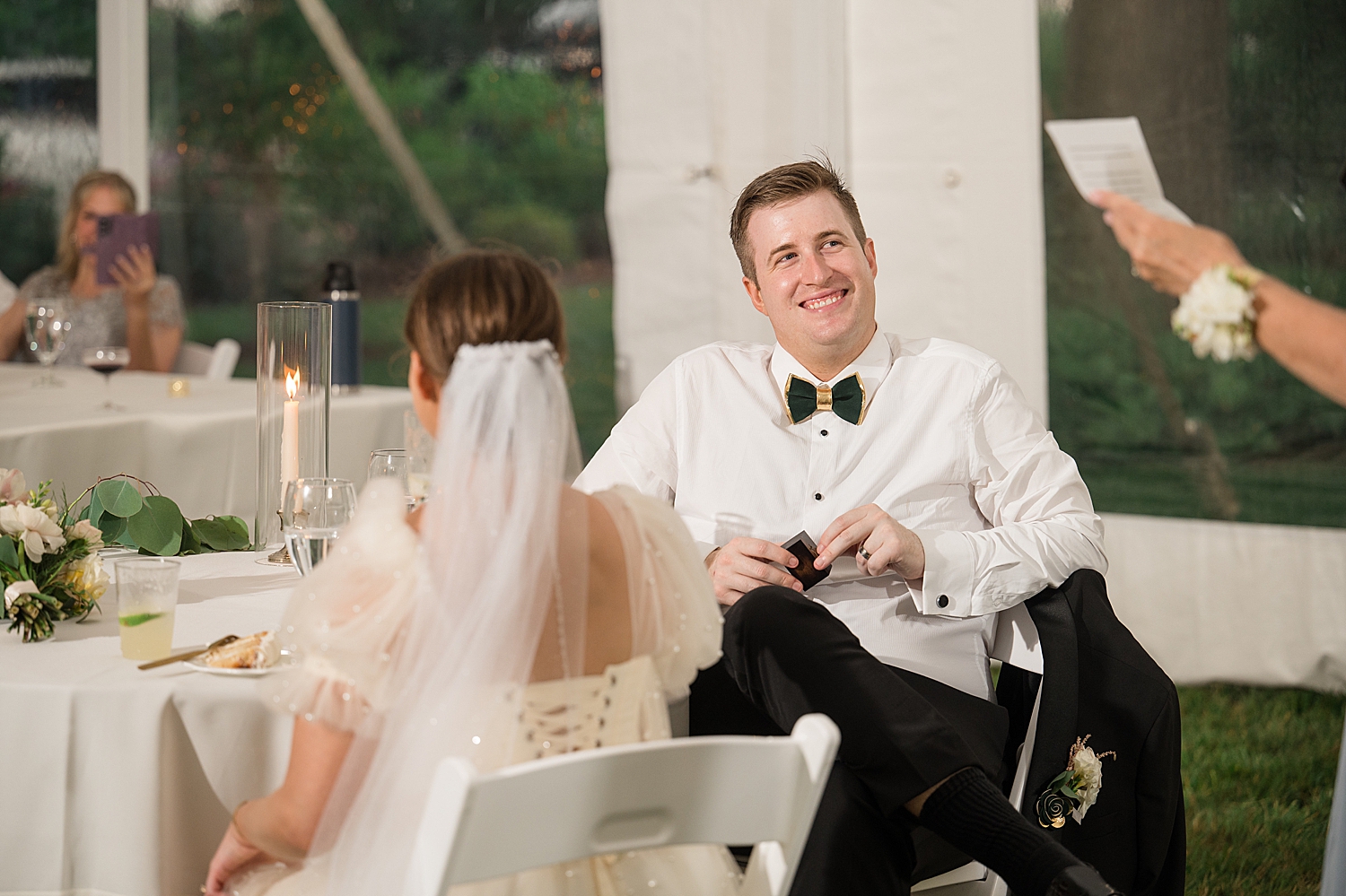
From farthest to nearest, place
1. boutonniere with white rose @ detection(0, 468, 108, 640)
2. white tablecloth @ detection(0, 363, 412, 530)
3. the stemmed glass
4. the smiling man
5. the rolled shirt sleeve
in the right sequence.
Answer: white tablecloth @ detection(0, 363, 412, 530) → the rolled shirt sleeve → the stemmed glass → the smiling man → boutonniere with white rose @ detection(0, 468, 108, 640)

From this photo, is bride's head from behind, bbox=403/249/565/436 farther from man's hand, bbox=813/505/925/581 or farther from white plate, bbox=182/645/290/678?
man's hand, bbox=813/505/925/581

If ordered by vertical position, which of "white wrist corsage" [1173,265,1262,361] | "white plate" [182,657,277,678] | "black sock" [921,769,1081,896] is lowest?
"black sock" [921,769,1081,896]

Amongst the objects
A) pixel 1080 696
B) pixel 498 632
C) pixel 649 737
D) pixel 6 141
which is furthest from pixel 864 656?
pixel 6 141

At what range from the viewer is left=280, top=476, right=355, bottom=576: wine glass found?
1777mm

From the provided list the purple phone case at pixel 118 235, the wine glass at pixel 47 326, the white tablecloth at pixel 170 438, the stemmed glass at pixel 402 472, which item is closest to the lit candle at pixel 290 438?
the stemmed glass at pixel 402 472

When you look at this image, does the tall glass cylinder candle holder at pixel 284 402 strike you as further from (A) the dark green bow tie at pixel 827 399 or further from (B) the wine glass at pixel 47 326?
(B) the wine glass at pixel 47 326

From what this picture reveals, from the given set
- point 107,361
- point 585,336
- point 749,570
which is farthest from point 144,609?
point 585,336

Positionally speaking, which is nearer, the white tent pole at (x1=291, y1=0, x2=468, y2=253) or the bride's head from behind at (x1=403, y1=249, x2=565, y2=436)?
the bride's head from behind at (x1=403, y1=249, x2=565, y2=436)

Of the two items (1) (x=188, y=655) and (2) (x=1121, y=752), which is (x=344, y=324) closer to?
(1) (x=188, y=655)

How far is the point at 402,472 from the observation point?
6.69ft

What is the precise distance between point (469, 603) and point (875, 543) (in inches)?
36.1

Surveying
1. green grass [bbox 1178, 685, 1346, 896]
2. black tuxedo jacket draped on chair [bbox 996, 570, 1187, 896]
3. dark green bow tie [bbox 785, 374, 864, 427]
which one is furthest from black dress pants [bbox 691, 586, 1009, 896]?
green grass [bbox 1178, 685, 1346, 896]

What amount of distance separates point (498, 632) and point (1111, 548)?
10.2 ft

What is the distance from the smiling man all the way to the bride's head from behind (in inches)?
25.3
